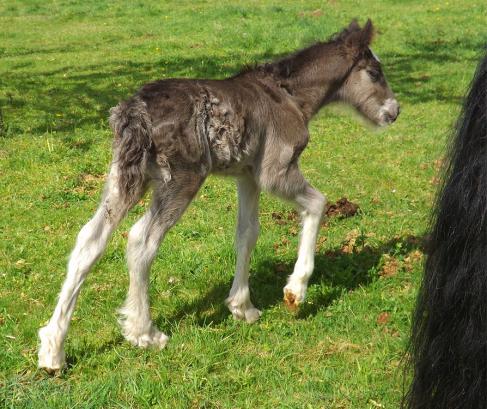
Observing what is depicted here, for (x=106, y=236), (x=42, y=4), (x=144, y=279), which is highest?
(x=106, y=236)

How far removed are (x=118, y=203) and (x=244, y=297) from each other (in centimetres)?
129

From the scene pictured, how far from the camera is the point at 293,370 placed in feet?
14.3

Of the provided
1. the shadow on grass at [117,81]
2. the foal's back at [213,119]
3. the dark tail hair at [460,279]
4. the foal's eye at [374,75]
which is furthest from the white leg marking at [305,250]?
the shadow on grass at [117,81]

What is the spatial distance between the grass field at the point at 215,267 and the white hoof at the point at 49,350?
0.09 meters

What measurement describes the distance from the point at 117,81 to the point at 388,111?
326 inches

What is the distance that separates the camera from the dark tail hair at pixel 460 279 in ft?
6.91

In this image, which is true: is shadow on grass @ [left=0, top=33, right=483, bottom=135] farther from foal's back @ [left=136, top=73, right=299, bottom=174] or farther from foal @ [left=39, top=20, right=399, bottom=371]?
foal's back @ [left=136, top=73, right=299, bottom=174]

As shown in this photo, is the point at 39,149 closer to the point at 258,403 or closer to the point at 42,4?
the point at 258,403

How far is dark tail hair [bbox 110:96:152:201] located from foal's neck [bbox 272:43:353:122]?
1328 millimetres

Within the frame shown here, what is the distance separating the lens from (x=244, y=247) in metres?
5.02

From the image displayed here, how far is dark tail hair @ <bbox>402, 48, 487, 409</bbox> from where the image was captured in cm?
211

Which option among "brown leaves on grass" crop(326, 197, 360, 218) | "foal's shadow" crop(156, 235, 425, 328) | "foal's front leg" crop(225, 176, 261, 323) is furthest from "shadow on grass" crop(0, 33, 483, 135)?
"foal's front leg" crop(225, 176, 261, 323)

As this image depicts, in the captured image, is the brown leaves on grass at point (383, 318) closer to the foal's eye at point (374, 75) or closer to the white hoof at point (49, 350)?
the foal's eye at point (374, 75)

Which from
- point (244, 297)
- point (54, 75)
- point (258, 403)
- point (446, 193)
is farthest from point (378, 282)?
point (54, 75)
